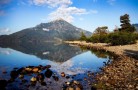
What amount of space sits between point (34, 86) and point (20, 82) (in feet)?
10.9

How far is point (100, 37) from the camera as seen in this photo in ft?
469

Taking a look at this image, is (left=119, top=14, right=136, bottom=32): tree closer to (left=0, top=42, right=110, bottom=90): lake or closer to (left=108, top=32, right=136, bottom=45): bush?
(left=108, top=32, right=136, bottom=45): bush

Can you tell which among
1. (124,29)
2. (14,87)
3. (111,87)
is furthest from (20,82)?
(124,29)

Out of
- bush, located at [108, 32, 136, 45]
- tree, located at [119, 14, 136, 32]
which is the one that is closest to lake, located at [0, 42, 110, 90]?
bush, located at [108, 32, 136, 45]

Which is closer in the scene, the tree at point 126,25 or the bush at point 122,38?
the bush at point 122,38

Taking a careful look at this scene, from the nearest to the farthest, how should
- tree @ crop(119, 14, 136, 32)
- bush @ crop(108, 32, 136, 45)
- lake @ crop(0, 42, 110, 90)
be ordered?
1. lake @ crop(0, 42, 110, 90)
2. bush @ crop(108, 32, 136, 45)
3. tree @ crop(119, 14, 136, 32)

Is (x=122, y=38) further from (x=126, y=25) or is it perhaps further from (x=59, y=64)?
(x=59, y=64)

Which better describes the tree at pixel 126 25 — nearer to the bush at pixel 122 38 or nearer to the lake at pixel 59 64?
the bush at pixel 122 38

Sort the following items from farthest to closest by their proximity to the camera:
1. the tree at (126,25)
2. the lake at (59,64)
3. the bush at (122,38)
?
the tree at (126,25) → the bush at (122,38) → the lake at (59,64)

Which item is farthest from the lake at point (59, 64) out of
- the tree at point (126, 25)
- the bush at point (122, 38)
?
the tree at point (126, 25)

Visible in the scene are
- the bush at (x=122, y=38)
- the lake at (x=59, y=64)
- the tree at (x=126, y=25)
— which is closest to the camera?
the lake at (x=59, y=64)

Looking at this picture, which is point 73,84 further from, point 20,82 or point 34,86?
point 20,82

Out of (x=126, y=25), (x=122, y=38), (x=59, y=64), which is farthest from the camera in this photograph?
(x=126, y=25)

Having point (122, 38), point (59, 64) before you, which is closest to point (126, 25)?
point (122, 38)
